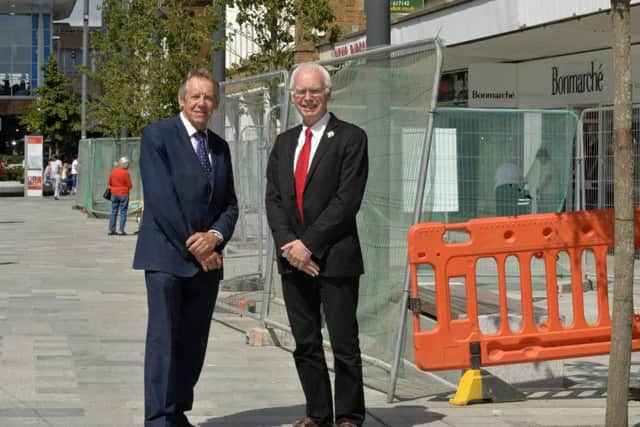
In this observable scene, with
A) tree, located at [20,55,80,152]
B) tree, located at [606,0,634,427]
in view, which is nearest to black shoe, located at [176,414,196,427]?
tree, located at [606,0,634,427]

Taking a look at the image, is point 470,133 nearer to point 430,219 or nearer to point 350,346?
point 430,219

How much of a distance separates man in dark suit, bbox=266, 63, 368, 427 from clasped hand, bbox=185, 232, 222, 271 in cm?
37

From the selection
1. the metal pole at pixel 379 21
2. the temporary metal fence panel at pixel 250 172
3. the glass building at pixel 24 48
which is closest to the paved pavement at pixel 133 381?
the temporary metal fence panel at pixel 250 172

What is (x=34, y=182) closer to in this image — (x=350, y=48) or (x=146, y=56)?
(x=146, y=56)

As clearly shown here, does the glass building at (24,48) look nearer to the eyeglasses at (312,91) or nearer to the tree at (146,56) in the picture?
the tree at (146,56)

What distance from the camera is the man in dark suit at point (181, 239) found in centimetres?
638

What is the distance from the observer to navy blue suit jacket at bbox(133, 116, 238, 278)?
638cm

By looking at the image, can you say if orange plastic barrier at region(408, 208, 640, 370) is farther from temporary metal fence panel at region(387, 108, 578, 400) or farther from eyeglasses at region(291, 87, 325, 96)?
eyeglasses at region(291, 87, 325, 96)

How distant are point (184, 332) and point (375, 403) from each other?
1.65 metres

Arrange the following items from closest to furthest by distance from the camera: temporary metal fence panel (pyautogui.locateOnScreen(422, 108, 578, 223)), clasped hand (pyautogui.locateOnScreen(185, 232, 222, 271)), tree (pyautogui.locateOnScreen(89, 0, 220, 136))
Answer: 1. clasped hand (pyautogui.locateOnScreen(185, 232, 222, 271))
2. temporary metal fence panel (pyautogui.locateOnScreen(422, 108, 578, 223))
3. tree (pyautogui.locateOnScreen(89, 0, 220, 136))

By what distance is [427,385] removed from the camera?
849 centimetres

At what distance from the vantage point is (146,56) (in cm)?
2964

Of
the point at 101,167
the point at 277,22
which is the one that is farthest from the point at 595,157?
the point at 101,167

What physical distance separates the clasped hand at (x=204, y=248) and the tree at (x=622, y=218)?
192cm
